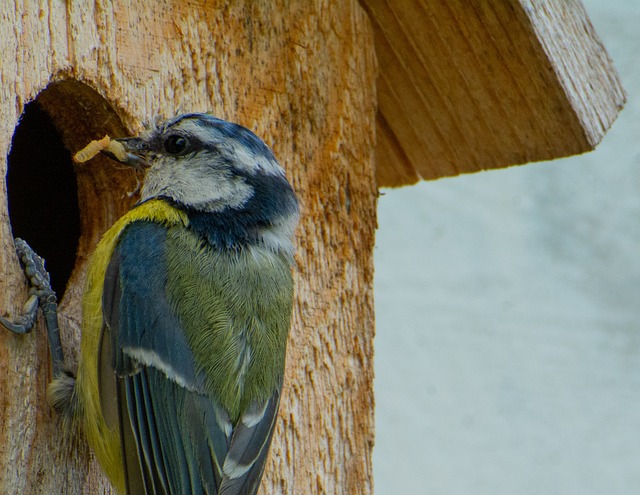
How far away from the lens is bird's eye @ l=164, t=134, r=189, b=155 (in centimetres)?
208

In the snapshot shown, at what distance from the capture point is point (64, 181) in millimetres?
2430

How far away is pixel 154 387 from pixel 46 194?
82 centimetres

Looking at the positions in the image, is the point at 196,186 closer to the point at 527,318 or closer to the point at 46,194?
the point at 46,194

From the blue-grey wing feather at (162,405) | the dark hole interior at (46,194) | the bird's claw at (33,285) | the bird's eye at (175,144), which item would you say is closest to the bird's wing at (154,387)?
the blue-grey wing feather at (162,405)

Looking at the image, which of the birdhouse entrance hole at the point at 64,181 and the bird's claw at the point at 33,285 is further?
the birdhouse entrance hole at the point at 64,181

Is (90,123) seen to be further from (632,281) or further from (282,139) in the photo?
(632,281)

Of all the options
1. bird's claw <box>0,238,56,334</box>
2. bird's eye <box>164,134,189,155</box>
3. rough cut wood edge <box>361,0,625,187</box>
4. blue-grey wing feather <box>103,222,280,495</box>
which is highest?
rough cut wood edge <box>361,0,625,187</box>

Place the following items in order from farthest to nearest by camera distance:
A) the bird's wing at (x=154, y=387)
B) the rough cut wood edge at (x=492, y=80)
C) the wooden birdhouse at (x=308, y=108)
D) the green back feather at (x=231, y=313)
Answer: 1. the rough cut wood edge at (x=492, y=80)
2. the wooden birdhouse at (x=308, y=108)
3. the green back feather at (x=231, y=313)
4. the bird's wing at (x=154, y=387)

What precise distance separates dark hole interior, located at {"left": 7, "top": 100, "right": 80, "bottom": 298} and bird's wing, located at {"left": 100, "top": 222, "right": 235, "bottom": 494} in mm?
507

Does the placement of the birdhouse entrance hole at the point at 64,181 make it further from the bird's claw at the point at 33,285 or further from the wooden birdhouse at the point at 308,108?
the bird's claw at the point at 33,285

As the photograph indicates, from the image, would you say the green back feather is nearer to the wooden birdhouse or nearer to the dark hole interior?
the wooden birdhouse

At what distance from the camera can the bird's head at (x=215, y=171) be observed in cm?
206

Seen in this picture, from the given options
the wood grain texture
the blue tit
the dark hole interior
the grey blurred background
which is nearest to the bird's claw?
the wood grain texture

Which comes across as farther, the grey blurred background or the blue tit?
the grey blurred background
